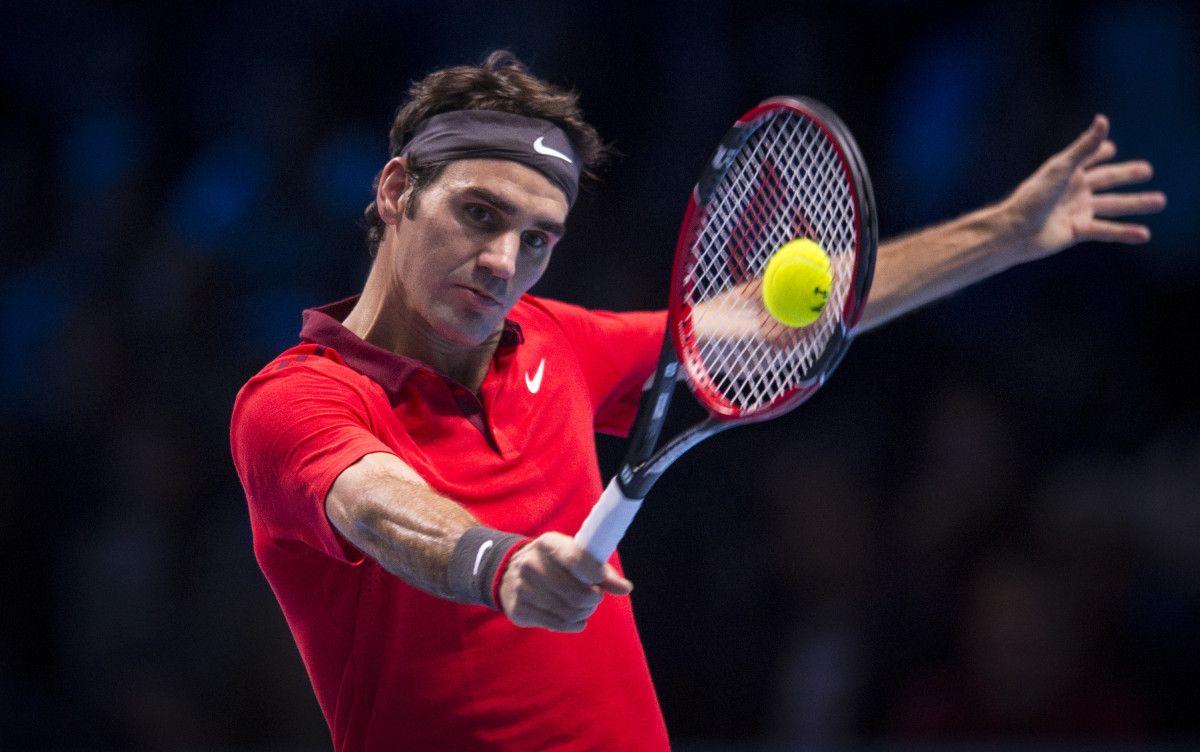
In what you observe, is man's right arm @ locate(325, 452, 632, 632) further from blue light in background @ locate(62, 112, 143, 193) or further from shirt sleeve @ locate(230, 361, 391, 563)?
blue light in background @ locate(62, 112, 143, 193)

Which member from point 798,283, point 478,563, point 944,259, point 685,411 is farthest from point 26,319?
point 478,563

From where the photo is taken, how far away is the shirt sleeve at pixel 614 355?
10.6 feet

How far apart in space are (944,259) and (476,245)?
1.17m

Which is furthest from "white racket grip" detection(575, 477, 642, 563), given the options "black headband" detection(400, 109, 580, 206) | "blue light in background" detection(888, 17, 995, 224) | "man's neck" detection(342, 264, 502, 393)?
"blue light in background" detection(888, 17, 995, 224)

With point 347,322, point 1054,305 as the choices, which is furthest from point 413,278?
point 1054,305

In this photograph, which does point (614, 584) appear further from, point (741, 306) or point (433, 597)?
point (741, 306)

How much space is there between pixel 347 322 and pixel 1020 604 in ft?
11.2

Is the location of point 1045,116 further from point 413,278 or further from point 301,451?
point 301,451

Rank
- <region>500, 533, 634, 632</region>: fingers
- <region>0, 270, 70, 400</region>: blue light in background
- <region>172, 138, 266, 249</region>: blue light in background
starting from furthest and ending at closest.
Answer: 1. <region>172, 138, 266, 249</region>: blue light in background
2. <region>0, 270, 70, 400</region>: blue light in background
3. <region>500, 533, 634, 632</region>: fingers

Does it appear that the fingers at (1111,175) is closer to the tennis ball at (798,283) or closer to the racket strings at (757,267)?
the racket strings at (757,267)

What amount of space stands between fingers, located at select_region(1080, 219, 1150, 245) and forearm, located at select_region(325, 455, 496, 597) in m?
1.86

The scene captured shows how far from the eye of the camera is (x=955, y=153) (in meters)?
6.50

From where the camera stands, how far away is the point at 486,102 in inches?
114

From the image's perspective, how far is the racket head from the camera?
7.89 feet
